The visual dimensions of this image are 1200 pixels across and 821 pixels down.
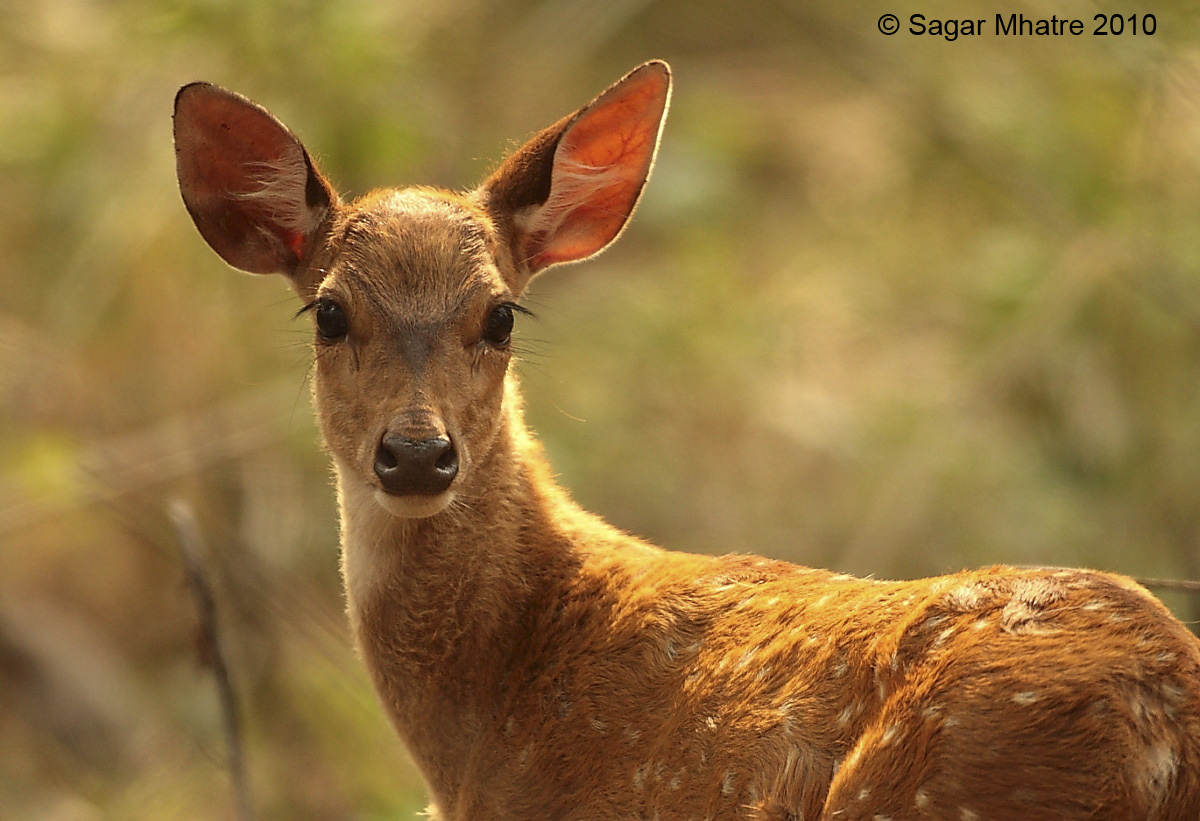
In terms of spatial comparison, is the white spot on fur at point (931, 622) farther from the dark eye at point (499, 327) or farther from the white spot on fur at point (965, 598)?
the dark eye at point (499, 327)

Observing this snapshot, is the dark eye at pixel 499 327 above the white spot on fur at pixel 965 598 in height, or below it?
above

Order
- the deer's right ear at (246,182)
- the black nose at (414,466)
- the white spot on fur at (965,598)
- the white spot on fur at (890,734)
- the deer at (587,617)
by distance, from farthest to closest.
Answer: the deer's right ear at (246,182) < the black nose at (414,466) < the white spot on fur at (965,598) < the white spot on fur at (890,734) < the deer at (587,617)

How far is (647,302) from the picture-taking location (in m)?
10.4

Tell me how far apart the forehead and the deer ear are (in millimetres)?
235

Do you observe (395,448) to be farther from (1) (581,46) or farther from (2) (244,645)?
(1) (581,46)

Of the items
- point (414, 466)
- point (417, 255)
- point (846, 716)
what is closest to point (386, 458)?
point (414, 466)

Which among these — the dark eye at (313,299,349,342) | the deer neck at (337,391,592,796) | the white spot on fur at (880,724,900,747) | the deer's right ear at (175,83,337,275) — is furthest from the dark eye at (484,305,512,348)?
the white spot on fur at (880,724,900,747)

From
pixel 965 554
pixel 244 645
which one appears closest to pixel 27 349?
pixel 244 645

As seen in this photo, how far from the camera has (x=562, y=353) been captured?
10.3 metres

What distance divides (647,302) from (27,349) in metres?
3.76

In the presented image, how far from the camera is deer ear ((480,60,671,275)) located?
5.05 m

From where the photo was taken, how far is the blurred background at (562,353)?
27.5 feet

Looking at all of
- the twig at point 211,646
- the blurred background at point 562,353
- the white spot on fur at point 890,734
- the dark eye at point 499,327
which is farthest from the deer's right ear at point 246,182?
the white spot on fur at point 890,734

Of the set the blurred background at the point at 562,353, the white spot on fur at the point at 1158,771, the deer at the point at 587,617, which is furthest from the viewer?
the blurred background at the point at 562,353
